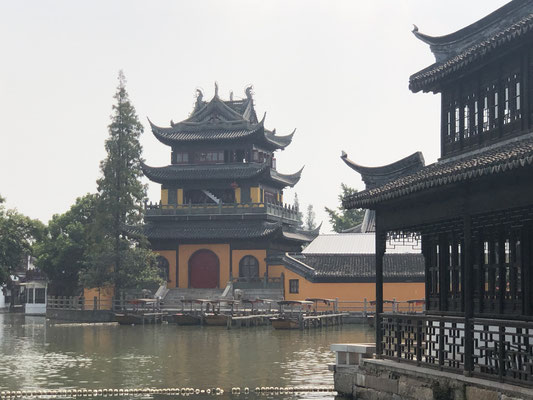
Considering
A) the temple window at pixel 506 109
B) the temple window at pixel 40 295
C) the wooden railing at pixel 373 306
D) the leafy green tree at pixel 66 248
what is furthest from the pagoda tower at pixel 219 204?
the temple window at pixel 506 109

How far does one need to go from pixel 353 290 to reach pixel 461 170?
36190 millimetres

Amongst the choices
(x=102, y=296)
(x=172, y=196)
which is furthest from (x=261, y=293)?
(x=172, y=196)

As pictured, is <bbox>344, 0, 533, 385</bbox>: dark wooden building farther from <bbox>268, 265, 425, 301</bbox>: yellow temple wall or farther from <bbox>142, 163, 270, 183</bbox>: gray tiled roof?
<bbox>142, 163, 270, 183</bbox>: gray tiled roof

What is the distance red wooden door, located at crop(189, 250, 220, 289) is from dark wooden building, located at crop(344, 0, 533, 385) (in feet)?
138

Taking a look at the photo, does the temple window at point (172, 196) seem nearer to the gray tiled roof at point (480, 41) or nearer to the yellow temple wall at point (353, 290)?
the yellow temple wall at point (353, 290)

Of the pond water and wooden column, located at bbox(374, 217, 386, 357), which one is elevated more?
wooden column, located at bbox(374, 217, 386, 357)

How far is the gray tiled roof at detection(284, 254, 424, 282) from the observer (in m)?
50.2

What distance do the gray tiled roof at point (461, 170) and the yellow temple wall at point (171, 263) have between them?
4315 cm

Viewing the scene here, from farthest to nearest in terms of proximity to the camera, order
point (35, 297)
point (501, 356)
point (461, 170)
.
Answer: point (35, 297) → point (461, 170) → point (501, 356)

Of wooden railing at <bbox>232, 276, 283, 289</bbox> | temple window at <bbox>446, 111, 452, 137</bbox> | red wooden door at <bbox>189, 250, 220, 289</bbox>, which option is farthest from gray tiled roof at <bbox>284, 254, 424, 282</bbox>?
temple window at <bbox>446, 111, 452, 137</bbox>

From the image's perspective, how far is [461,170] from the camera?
15.3 metres

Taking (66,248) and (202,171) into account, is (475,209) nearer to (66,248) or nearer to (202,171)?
(202,171)

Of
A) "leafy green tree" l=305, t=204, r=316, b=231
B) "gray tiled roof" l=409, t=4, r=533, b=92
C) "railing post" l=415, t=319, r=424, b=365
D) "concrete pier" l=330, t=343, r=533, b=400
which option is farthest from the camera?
"leafy green tree" l=305, t=204, r=316, b=231

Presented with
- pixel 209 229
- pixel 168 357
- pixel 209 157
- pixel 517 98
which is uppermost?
pixel 209 157
